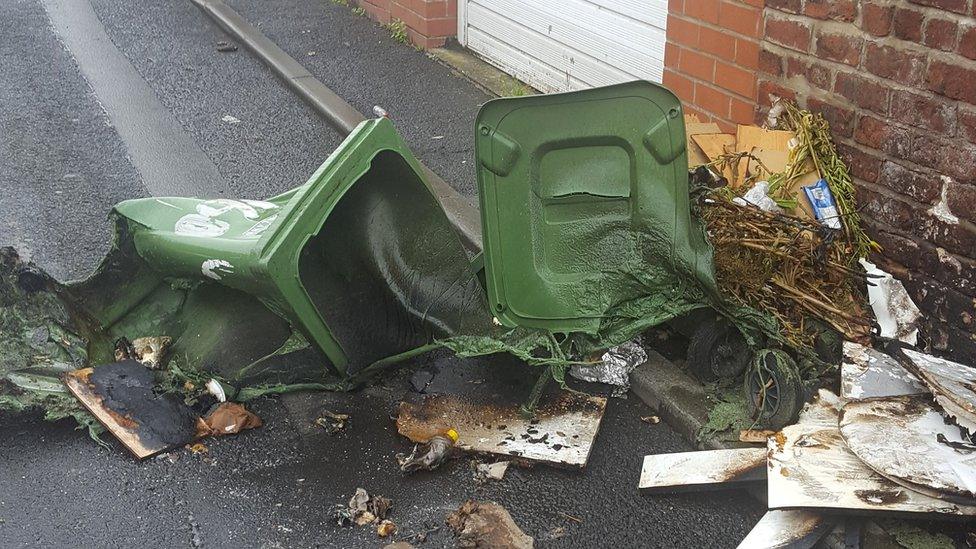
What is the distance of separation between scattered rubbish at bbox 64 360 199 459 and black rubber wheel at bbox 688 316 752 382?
6.40ft

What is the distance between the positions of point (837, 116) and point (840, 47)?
278mm

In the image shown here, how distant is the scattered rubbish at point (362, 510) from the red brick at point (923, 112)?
238cm

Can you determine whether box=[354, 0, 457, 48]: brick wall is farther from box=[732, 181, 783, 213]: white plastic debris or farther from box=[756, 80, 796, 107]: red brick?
box=[732, 181, 783, 213]: white plastic debris

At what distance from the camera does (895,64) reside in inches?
139

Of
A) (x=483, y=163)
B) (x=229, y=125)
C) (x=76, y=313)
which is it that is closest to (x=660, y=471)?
(x=483, y=163)

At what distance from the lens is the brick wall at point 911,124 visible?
332 centimetres

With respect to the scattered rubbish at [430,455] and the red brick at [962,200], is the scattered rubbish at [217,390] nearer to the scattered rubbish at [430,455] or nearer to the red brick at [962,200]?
the scattered rubbish at [430,455]

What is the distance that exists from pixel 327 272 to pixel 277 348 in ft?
1.35

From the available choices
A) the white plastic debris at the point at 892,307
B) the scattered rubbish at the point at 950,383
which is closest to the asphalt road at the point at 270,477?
the scattered rubbish at the point at 950,383

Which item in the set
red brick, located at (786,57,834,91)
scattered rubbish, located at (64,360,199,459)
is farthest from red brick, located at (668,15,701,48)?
scattered rubbish, located at (64,360,199,459)

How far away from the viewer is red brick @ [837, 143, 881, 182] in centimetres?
372

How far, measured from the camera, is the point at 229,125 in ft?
22.3

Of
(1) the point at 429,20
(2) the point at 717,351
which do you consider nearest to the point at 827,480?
(2) the point at 717,351

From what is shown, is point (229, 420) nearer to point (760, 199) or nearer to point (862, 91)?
point (760, 199)
